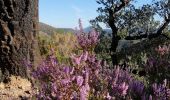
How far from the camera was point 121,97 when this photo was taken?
12.2 feet

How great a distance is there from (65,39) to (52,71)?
19.6m

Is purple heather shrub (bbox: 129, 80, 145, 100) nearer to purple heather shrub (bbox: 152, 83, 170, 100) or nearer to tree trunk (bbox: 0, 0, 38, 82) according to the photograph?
purple heather shrub (bbox: 152, 83, 170, 100)

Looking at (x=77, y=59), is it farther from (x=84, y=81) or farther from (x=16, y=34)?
(x=16, y=34)

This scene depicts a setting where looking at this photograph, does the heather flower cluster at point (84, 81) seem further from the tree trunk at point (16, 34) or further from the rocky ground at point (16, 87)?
the tree trunk at point (16, 34)

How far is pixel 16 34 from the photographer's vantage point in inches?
337

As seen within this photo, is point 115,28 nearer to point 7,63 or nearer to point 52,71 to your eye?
point 7,63

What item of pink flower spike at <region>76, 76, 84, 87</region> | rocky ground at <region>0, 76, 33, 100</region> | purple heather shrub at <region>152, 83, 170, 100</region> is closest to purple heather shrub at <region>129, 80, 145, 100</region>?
purple heather shrub at <region>152, 83, 170, 100</region>

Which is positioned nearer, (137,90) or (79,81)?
(79,81)

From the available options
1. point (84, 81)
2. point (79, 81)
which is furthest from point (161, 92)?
point (79, 81)

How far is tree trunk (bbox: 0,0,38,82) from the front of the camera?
847 cm

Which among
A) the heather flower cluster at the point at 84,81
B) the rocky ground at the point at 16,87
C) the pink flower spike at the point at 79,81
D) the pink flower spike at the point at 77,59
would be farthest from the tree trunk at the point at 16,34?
the pink flower spike at the point at 79,81

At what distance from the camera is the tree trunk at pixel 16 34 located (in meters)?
8.47

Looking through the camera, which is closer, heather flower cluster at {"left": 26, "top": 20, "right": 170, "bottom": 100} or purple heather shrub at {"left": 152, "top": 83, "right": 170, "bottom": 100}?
heather flower cluster at {"left": 26, "top": 20, "right": 170, "bottom": 100}

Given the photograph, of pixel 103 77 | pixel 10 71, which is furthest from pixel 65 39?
pixel 103 77
